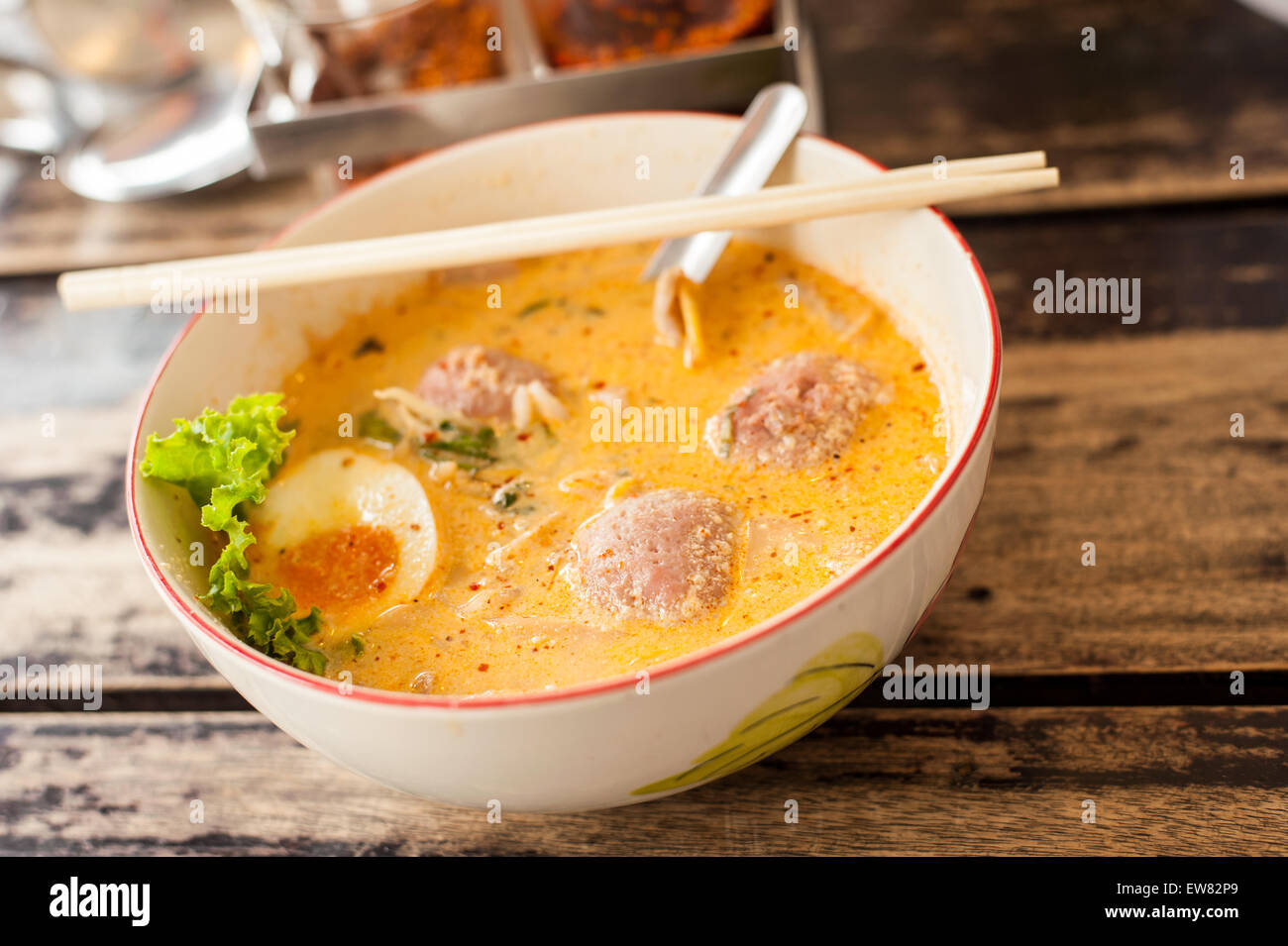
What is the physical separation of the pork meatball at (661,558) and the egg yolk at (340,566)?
0.80 feet

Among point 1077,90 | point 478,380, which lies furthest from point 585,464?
point 1077,90

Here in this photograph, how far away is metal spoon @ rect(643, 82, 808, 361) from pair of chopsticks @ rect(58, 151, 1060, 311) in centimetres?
13

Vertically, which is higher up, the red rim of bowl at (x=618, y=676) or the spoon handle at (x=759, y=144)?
the spoon handle at (x=759, y=144)

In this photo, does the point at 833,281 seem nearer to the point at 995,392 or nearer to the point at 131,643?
the point at 995,392

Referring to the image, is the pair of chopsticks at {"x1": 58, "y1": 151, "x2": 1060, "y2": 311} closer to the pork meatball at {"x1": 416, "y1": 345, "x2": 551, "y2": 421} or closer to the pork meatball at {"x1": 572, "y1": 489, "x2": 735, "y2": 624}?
the pork meatball at {"x1": 416, "y1": 345, "x2": 551, "y2": 421}

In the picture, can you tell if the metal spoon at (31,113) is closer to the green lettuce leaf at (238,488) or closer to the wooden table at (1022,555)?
the wooden table at (1022,555)

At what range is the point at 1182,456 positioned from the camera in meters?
1.59

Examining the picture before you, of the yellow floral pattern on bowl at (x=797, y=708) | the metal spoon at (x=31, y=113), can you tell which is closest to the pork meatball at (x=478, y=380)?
the yellow floral pattern on bowl at (x=797, y=708)

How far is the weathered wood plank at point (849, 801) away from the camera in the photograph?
1.22 meters

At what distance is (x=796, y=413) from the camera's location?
1435 mm

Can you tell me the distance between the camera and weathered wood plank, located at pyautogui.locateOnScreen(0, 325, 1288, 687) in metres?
1.40

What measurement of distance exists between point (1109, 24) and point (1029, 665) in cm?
162

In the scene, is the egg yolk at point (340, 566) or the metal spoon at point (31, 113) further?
the metal spoon at point (31, 113)
